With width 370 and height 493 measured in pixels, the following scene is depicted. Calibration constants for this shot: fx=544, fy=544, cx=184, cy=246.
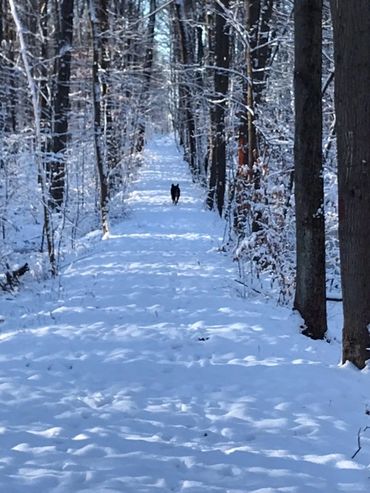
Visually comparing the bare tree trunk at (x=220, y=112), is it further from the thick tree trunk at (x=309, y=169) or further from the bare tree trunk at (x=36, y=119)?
the thick tree trunk at (x=309, y=169)

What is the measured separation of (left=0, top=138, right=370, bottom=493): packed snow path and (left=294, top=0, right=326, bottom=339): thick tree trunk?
1.23ft

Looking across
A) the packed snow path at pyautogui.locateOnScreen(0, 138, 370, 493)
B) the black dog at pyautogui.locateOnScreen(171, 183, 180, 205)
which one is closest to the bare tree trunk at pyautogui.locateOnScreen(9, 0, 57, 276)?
the packed snow path at pyautogui.locateOnScreen(0, 138, 370, 493)

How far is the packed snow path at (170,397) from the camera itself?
371 cm

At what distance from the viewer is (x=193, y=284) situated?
9.28m

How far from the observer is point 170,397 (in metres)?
4.99

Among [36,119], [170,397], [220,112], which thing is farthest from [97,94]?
[170,397]

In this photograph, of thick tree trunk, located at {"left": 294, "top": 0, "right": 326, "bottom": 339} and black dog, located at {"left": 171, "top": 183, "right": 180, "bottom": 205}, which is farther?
black dog, located at {"left": 171, "top": 183, "right": 180, "bottom": 205}

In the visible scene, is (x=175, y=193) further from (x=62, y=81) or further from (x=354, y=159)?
(x=354, y=159)

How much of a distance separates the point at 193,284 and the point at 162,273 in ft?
3.28

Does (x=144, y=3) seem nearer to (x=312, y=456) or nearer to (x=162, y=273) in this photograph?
(x=162, y=273)

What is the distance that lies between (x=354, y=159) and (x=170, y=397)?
2.70 metres

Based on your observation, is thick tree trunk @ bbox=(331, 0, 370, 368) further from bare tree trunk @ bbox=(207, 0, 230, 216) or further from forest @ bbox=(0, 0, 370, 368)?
bare tree trunk @ bbox=(207, 0, 230, 216)

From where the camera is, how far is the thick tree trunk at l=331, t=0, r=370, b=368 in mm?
4582

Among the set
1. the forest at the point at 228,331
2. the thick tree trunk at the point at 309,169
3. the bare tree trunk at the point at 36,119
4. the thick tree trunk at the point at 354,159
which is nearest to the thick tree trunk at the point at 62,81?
the forest at the point at 228,331
